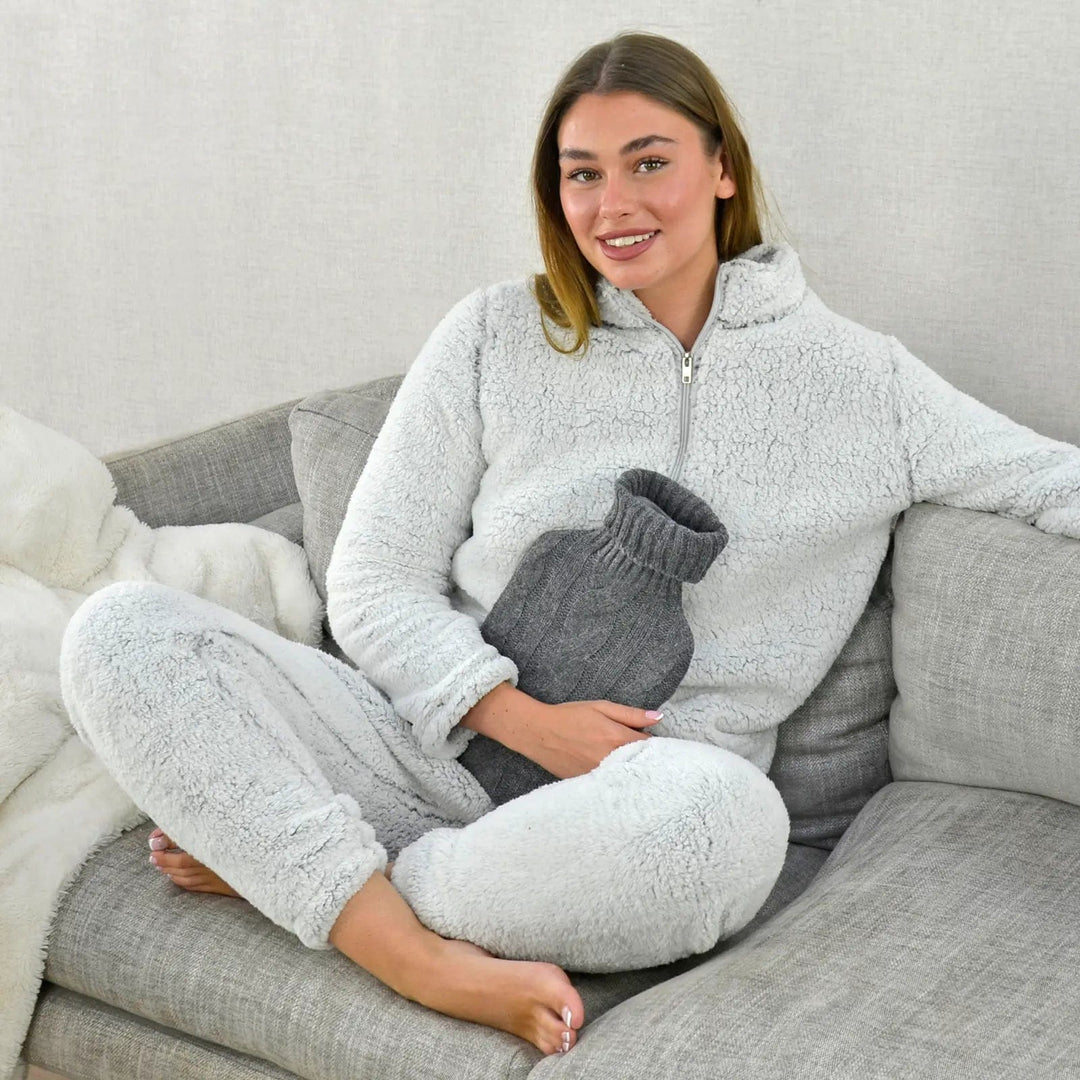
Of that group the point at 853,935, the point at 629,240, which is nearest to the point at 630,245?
the point at 629,240

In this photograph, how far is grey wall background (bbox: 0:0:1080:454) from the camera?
2.06 meters

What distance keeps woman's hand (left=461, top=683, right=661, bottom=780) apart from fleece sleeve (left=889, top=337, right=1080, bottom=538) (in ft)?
1.50

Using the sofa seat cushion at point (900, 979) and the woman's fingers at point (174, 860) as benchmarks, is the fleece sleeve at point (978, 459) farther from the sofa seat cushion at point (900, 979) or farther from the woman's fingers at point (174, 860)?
the woman's fingers at point (174, 860)

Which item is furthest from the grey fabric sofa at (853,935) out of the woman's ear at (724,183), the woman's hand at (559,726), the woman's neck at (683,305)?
the woman's ear at (724,183)

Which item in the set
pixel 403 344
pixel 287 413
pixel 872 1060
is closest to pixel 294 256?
pixel 403 344

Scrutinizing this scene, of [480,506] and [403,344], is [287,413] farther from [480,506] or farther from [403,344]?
[480,506]

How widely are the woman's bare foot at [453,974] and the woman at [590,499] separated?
53 millimetres

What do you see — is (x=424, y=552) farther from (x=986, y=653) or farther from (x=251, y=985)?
(x=986, y=653)

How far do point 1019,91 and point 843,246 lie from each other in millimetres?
322

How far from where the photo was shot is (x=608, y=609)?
5.49ft

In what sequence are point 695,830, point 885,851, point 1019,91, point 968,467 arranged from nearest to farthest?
point 695,830, point 885,851, point 968,467, point 1019,91

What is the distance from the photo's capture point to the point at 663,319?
6.03 feet

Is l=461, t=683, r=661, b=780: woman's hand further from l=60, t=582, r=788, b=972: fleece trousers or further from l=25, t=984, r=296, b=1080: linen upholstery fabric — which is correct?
l=25, t=984, r=296, b=1080: linen upholstery fabric

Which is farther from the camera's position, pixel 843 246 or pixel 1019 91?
pixel 843 246
